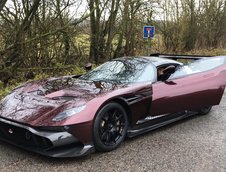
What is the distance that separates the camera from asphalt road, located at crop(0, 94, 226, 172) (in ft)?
12.4

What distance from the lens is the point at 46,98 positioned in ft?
14.1

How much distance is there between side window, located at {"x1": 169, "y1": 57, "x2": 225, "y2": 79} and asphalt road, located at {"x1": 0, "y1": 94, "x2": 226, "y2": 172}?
3.56 feet

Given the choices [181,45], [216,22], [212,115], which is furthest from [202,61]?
[216,22]

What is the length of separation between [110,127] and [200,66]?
8.37ft

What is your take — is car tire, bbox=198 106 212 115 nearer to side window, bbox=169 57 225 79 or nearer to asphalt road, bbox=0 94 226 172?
side window, bbox=169 57 225 79

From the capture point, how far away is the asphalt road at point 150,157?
12.4ft

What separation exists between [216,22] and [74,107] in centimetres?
1942

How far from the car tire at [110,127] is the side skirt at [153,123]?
18 centimetres

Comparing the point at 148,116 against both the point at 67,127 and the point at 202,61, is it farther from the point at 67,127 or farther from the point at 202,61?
the point at 202,61

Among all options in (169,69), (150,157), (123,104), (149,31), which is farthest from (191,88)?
(149,31)

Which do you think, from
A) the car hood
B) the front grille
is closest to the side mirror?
the car hood

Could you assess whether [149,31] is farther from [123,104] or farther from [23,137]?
[23,137]

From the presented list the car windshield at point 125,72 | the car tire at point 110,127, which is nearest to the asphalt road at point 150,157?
the car tire at point 110,127

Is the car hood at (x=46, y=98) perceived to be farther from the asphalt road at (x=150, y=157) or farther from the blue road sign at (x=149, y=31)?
the blue road sign at (x=149, y=31)
